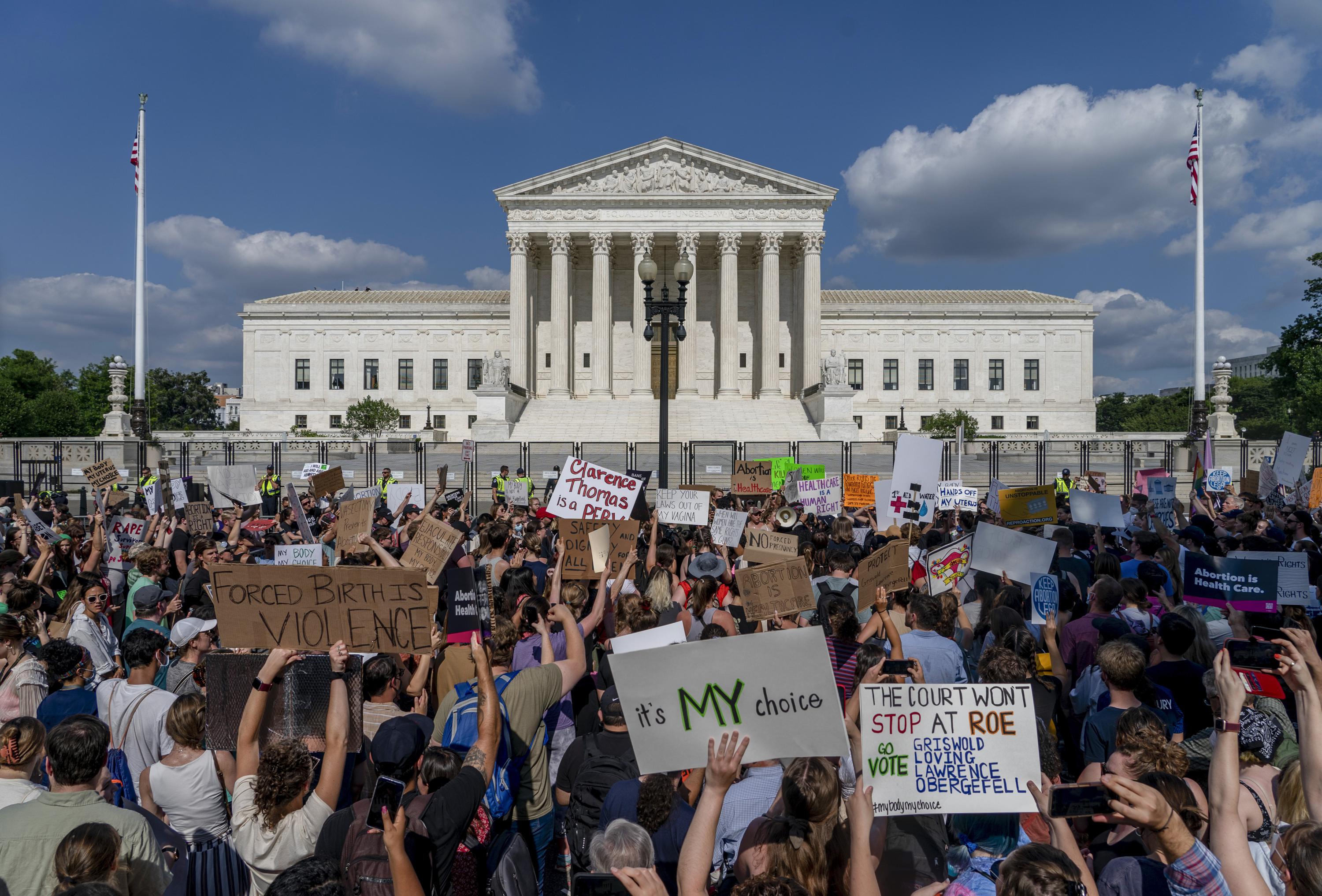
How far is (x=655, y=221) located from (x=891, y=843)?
177 ft

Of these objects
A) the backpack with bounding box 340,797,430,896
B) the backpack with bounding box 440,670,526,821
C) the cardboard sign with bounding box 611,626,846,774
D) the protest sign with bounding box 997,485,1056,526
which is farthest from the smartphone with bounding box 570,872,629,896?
the protest sign with bounding box 997,485,1056,526

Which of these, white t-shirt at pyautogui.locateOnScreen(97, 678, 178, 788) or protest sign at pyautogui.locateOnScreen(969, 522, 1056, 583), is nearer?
white t-shirt at pyautogui.locateOnScreen(97, 678, 178, 788)

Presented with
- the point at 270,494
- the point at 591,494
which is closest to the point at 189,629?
the point at 591,494

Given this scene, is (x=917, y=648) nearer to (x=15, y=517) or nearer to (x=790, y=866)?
(x=790, y=866)

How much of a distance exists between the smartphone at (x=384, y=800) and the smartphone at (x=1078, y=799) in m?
2.11

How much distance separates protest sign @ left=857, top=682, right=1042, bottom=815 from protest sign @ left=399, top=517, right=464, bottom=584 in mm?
4066

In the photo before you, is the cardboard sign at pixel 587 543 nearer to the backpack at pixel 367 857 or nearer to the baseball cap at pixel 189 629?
the baseball cap at pixel 189 629

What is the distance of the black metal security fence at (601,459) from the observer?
28.3 meters

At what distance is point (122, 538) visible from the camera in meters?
11.9

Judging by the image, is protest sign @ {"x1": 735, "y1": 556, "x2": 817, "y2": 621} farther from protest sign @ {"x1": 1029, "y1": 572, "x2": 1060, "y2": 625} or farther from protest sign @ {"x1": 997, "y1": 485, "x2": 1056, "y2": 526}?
protest sign @ {"x1": 997, "y1": 485, "x2": 1056, "y2": 526}

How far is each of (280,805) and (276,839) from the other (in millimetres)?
129

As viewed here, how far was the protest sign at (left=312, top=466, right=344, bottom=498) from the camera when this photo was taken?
1298 centimetres

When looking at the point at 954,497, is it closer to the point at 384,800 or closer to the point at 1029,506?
the point at 1029,506

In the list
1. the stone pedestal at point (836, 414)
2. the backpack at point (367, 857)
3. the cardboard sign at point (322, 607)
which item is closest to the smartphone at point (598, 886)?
the backpack at point (367, 857)
